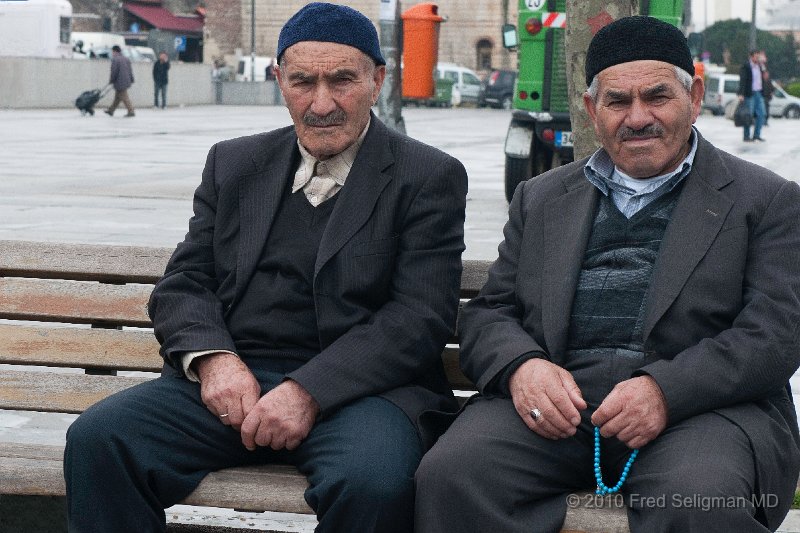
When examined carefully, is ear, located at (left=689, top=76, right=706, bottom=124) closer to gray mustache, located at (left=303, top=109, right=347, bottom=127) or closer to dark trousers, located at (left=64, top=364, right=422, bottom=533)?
gray mustache, located at (left=303, top=109, right=347, bottom=127)

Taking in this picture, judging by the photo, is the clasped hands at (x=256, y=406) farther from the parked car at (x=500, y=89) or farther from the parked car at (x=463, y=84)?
the parked car at (x=463, y=84)

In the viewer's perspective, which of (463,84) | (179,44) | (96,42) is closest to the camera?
(463,84)

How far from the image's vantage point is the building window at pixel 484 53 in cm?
6238

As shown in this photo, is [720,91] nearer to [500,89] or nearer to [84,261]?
[500,89]

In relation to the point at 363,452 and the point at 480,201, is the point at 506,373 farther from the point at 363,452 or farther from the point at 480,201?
the point at 480,201

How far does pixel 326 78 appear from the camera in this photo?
342cm

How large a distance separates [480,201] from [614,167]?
10015 millimetres

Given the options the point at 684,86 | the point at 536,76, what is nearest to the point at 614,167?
the point at 684,86

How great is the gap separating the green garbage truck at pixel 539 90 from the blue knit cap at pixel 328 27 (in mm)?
8965

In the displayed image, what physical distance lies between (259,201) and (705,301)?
1.18 m

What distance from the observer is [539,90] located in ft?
40.9

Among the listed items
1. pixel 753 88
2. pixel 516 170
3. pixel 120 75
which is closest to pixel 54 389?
pixel 516 170

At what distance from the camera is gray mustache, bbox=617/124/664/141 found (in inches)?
127

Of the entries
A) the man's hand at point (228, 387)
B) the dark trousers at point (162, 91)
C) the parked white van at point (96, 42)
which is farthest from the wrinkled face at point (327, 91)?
the parked white van at point (96, 42)
